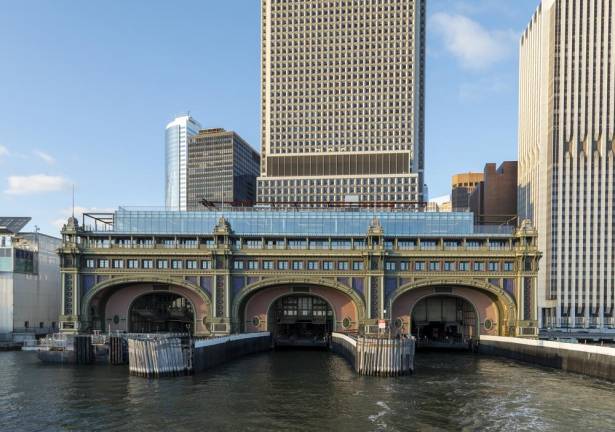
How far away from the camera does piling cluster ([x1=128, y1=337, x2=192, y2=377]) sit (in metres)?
66.2

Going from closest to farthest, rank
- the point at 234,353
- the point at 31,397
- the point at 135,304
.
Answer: the point at 31,397 → the point at 234,353 → the point at 135,304

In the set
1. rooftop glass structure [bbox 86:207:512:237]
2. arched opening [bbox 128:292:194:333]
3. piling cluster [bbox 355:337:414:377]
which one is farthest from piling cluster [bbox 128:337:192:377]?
rooftop glass structure [bbox 86:207:512:237]

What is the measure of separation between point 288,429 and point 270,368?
34306mm

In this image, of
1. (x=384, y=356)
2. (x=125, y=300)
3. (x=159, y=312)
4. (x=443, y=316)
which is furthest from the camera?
(x=159, y=312)

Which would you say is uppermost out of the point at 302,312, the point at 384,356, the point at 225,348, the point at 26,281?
the point at 26,281

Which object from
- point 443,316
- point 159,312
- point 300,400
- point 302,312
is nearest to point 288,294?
point 302,312

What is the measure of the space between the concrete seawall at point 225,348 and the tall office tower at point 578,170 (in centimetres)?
11184

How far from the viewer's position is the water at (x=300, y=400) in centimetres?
4588

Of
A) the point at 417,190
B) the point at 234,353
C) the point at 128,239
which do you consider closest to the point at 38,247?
the point at 128,239

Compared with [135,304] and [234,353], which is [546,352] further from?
[135,304]

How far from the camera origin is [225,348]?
83.0 meters

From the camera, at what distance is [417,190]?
656 ft

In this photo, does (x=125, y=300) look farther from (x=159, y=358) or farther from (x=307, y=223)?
(x=159, y=358)

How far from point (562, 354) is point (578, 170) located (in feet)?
387
